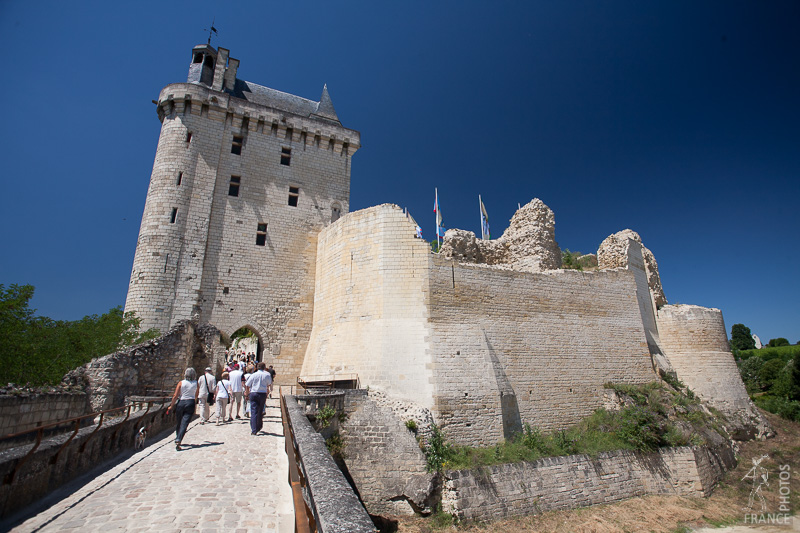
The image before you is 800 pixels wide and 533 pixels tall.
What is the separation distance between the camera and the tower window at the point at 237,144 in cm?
1598

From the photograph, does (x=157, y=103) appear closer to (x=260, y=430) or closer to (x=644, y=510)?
(x=260, y=430)

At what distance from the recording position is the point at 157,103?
618 inches

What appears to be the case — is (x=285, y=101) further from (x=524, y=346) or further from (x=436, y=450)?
(x=436, y=450)

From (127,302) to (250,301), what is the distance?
153 inches

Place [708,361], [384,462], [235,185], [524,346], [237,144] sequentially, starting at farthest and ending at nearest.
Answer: [237,144]
[235,185]
[708,361]
[524,346]
[384,462]

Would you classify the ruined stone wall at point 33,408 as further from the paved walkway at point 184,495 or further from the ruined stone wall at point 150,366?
the paved walkway at point 184,495

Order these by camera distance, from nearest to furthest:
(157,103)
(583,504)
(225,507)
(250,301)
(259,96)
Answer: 1. (225,507)
2. (583,504)
3. (250,301)
4. (157,103)
5. (259,96)

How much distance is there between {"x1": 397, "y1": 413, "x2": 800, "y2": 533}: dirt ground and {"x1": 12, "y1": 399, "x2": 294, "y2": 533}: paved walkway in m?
4.38

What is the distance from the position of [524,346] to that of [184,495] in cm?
961

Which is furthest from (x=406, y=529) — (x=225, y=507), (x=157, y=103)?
Result: (x=157, y=103)

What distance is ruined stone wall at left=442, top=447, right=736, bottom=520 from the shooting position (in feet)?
27.8

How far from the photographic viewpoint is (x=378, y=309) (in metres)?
10.9

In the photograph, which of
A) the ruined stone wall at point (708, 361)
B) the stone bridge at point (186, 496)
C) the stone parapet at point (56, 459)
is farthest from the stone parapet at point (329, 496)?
the ruined stone wall at point (708, 361)

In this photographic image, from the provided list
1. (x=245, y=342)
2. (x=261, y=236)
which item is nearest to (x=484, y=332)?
(x=261, y=236)
